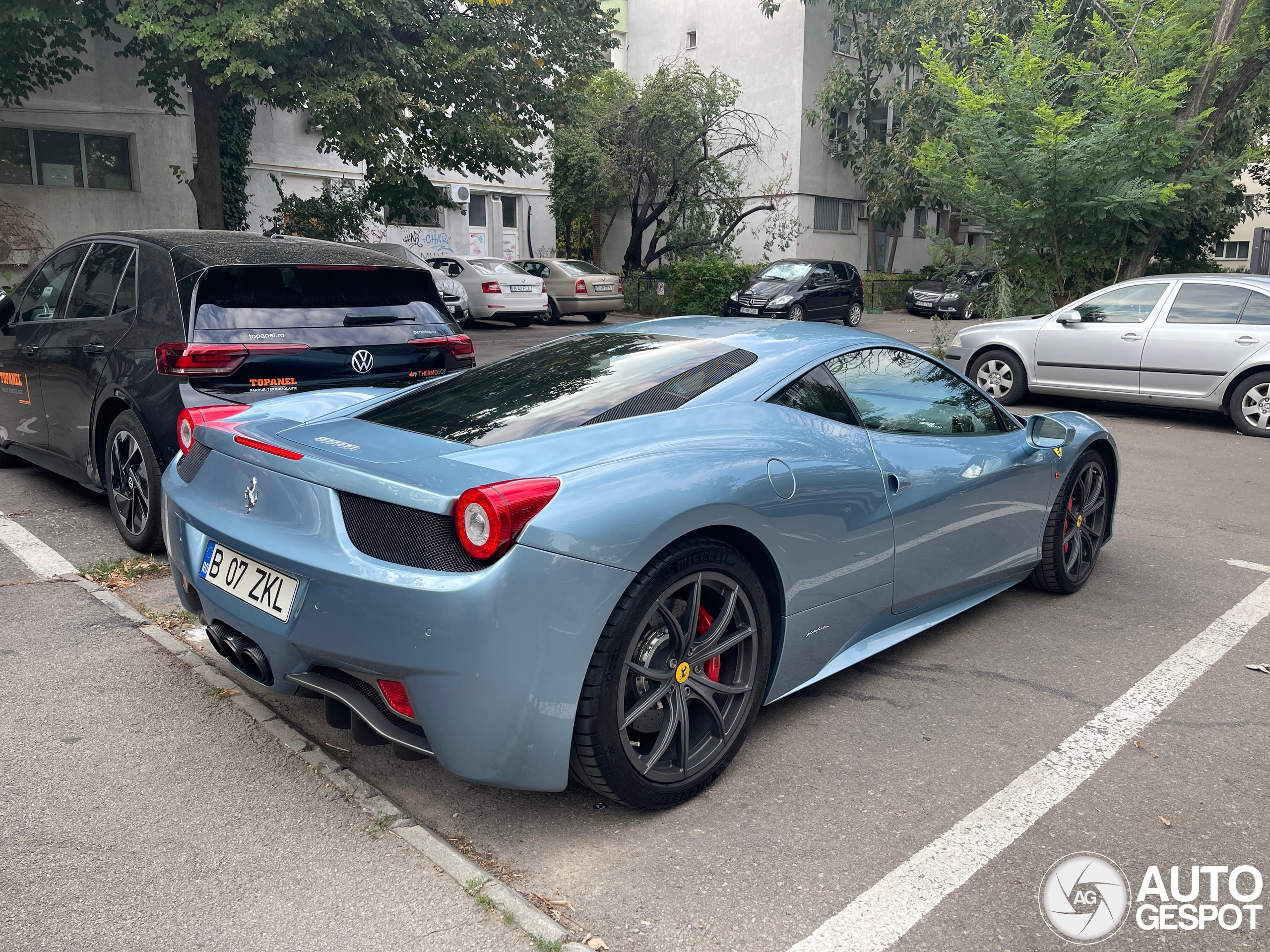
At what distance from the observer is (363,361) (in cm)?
521

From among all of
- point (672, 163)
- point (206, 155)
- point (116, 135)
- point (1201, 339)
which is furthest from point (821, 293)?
point (116, 135)

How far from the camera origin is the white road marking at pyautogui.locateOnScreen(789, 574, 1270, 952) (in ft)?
7.67

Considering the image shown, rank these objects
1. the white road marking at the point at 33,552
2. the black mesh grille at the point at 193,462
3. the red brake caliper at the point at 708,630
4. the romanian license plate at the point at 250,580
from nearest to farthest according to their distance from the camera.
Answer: the romanian license plate at the point at 250,580 < the red brake caliper at the point at 708,630 < the black mesh grille at the point at 193,462 < the white road marking at the point at 33,552

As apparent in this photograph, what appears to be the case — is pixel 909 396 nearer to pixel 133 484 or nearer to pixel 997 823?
pixel 997 823

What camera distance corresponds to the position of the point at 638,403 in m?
3.09

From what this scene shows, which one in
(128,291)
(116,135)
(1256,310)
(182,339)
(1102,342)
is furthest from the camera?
(116,135)

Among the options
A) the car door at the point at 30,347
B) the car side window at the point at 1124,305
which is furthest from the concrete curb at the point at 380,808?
the car side window at the point at 1124,305

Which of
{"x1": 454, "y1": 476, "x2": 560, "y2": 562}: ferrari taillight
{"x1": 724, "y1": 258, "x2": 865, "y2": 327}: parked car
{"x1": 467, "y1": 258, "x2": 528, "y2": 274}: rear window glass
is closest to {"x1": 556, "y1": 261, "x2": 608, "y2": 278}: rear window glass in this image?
{"x1": 467, "y1": 258, "x2": 528, "y2": 274}: rear window glass

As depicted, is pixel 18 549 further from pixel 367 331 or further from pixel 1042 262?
pixel 1042 262

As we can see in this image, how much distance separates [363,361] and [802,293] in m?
17.4

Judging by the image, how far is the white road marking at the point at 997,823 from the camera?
7.67 ft

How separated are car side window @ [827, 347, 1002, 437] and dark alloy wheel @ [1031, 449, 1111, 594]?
2.08 feet

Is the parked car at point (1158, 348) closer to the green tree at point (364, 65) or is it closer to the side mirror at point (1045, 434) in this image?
the side mirror at point (1045, 434)

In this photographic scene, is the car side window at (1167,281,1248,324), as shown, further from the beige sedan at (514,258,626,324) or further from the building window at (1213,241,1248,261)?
the building window at (1213,241,1248,261)
